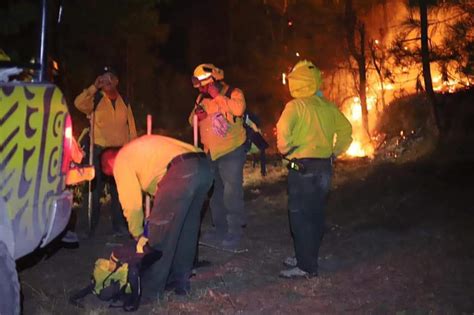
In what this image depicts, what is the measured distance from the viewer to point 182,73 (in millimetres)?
34281

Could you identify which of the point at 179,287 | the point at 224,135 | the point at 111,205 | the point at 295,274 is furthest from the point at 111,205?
the point at 295,274

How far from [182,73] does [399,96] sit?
16886 mm

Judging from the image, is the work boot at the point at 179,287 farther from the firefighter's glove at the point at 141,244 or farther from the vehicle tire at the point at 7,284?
the vehicle tire at the point at 7,284

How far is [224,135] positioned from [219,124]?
0.44 ft

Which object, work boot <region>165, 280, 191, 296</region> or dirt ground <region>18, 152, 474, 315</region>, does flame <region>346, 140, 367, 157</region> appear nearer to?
dirt ground <region>18, 152, 474, 315</region>

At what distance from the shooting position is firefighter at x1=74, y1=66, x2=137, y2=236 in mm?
8148

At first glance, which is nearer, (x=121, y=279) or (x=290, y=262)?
(x=121, y=279)

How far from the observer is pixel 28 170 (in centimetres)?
446

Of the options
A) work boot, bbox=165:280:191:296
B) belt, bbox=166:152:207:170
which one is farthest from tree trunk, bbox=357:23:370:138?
belt, bbox=166:152:207:170

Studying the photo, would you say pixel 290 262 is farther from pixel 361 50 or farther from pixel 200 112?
pixel 361 50

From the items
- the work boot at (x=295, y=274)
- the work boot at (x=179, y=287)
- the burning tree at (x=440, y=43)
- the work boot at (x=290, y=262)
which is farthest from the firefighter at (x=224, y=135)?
the burning tree at (x=440, y=43)

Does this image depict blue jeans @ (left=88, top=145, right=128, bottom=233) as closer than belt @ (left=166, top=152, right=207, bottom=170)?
No

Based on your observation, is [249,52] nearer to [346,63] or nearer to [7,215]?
[346,63]

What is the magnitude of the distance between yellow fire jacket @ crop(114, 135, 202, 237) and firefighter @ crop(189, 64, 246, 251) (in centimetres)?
177
